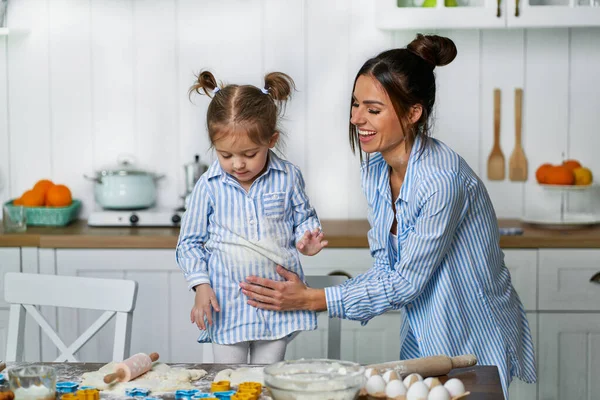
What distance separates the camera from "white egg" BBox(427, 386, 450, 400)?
1348 mm

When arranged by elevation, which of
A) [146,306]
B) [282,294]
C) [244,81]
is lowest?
[146,306]

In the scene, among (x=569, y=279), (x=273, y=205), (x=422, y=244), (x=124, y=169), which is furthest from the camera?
(x=124, y=169)

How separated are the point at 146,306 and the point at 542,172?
60.6 inches

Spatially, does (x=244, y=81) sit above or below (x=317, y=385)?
above

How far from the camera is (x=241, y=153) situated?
74.8 inches

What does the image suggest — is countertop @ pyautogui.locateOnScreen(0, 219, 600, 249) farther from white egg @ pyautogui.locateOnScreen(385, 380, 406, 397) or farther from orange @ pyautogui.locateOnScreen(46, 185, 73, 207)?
white egg @ pyautogui.locateOnScreen(385, 380, 406, 397)

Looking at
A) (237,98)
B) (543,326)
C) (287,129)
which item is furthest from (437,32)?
(237,98)

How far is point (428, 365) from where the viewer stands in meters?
1.53

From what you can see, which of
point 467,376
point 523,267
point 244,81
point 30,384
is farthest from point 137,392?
point 244,81

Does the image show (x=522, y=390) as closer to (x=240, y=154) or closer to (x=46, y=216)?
(x=240, y=154)

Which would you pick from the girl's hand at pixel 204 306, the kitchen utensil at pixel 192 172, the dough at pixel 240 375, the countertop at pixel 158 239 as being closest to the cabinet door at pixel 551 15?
the countertop at pixel 158 239

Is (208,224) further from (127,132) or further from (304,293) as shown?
(127,132)

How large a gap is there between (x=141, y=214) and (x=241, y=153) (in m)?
1.28

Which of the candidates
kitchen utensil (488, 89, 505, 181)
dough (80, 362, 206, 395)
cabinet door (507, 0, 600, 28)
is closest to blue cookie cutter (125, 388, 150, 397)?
dough (80, 362, 206, 395)
